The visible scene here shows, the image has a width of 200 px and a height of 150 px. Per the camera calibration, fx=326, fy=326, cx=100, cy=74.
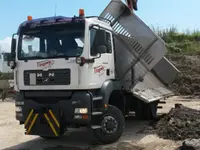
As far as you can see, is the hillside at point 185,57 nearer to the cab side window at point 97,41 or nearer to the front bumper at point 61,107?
the cab side window at point 97,41

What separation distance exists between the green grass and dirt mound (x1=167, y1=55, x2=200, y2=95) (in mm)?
1639

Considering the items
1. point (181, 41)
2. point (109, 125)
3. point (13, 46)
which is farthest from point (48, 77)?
point (181, 41)

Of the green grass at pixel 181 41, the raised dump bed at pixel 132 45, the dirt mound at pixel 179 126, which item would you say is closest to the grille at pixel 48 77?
the raised dump bed at pixel 132 45

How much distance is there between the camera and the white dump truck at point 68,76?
24.0ft

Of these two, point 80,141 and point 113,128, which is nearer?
point 113,128

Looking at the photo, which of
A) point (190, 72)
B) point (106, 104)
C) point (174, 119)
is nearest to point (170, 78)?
point (174, 119)

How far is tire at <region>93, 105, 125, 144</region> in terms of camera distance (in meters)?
7.64

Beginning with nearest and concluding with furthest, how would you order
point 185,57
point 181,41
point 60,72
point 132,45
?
1. point 60,72
2. point 132,45
3. point 185,57
4. point 181,41

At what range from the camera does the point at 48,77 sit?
24.9 ft

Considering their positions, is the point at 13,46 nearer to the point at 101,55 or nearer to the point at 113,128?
the point at 101,55

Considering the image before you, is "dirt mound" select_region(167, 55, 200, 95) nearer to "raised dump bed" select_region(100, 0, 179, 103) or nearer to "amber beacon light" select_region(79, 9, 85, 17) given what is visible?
"raised dump bed" select_region(100, 0, 179, 103)

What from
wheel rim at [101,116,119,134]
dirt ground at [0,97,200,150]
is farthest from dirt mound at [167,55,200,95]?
wheel rim at [101,116,119,134]

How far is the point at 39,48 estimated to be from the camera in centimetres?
779

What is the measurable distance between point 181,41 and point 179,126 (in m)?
20.6
